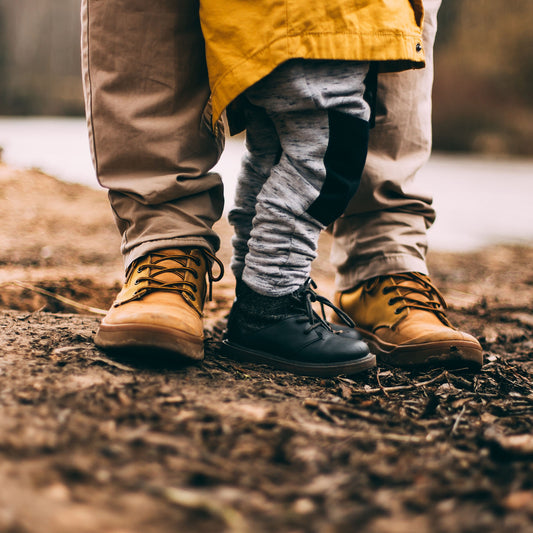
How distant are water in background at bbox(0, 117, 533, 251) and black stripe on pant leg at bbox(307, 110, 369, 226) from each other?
2309 millimetres

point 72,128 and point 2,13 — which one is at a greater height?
point 2,13

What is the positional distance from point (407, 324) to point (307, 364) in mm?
303

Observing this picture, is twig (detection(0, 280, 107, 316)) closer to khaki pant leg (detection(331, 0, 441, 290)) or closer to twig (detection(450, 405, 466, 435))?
khaki pant leg (detection(331, 0, 441, 290))

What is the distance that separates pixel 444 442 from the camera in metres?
0.88

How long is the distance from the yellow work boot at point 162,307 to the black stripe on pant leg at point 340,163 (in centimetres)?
29

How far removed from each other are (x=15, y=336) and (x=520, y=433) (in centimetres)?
99

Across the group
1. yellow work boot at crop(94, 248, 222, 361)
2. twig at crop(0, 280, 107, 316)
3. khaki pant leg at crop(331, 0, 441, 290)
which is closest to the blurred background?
twig at crop(0, 280, 107, 316)

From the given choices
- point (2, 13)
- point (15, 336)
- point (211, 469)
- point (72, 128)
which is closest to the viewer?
point (211, 469)

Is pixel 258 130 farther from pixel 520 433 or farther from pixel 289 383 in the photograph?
pixel 520 433

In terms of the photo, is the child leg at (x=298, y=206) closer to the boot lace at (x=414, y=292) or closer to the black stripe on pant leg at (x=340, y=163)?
the black stripe on pant leg at (x=340, y=163)

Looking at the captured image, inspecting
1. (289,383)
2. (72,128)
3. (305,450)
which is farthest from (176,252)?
(72,128)

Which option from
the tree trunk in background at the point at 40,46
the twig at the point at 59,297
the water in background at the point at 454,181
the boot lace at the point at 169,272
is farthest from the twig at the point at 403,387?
the tree trunk in background at the point at 40,46

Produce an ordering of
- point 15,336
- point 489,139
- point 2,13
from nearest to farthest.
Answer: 1. point 15,336
2. point 489,139
3. point 2,13

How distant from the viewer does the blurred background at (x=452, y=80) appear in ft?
33.3
